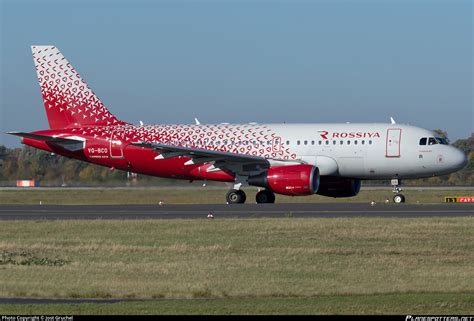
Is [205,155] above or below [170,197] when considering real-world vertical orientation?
above

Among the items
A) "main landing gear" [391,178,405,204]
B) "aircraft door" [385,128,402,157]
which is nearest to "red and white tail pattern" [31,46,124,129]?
"aircraft door" [385,128,402,157]

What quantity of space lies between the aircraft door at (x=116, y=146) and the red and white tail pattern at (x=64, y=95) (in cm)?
141

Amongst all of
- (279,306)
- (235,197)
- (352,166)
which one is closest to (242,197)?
(235,197)

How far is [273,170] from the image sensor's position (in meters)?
46.0

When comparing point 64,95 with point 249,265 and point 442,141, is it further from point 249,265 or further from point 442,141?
point 249,265

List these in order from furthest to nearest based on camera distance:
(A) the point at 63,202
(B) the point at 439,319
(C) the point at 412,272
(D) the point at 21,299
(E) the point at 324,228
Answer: (A) the point at 63,202, (E) the point at 324,228, (C) the point at 412,272, (D) the point at 21,299, (B) the point at 439,319

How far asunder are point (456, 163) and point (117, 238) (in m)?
23.1

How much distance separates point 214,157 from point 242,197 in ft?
7.71

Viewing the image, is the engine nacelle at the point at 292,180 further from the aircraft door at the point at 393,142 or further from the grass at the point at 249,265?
the grass at the point at 249,265

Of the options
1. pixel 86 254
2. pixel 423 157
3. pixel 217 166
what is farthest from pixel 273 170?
pixel 86 254

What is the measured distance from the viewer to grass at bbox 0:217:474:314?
1703cm

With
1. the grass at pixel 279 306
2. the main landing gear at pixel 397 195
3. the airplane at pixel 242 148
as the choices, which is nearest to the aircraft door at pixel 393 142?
the airplane at pixel 242 148

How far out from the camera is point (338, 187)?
161 ft

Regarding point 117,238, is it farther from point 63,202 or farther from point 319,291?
point 63,202
